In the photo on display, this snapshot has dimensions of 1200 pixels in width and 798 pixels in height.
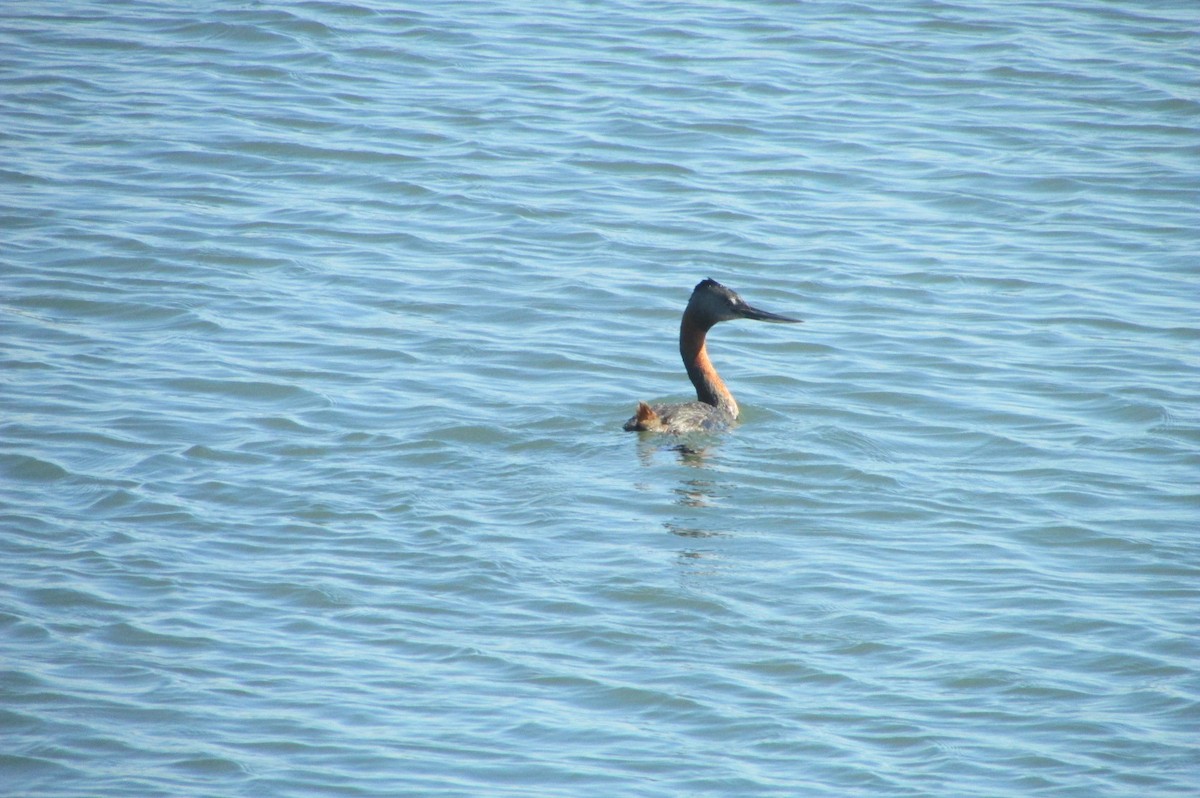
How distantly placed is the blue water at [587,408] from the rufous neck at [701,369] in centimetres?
21

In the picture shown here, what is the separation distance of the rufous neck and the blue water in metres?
0.21

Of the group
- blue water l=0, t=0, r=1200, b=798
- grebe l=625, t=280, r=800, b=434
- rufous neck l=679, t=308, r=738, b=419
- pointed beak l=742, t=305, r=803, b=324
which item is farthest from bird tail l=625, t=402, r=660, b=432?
pointed beak l=742, t=305, r=803, b=324

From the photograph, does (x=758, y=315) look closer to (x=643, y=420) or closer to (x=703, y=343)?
(x=703, y=343)

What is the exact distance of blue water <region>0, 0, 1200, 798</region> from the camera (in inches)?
219

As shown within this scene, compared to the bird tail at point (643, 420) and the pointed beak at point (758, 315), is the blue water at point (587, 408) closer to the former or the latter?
the bird tail at point (643, 420)

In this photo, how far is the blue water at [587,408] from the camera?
5559 mm

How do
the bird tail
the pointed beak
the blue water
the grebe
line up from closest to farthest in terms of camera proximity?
the blue water
the bird tail
the grebe
the pointed beak

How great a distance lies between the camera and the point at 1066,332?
10.4 metres

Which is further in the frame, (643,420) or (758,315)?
(758,315)

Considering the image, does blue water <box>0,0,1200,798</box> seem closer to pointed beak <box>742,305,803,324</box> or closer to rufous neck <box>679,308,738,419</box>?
rufous neck <box>679,308,738,419</box>

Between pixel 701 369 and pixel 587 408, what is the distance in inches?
33.4

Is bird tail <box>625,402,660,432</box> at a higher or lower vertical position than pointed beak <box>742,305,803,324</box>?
lower

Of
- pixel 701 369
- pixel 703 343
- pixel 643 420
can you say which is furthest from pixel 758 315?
pixel 643 420

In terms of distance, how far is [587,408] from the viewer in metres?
8.88
